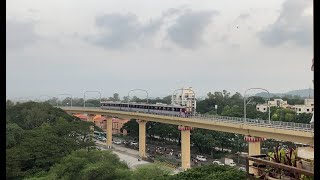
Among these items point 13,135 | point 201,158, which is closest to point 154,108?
point 201,158

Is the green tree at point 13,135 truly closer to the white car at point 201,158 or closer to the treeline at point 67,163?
the treeline at point 67,163

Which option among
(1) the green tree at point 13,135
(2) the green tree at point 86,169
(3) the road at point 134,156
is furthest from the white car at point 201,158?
(1) the green tree at point 13,135

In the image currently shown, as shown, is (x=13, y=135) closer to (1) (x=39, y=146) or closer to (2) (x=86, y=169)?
(1) (x=39, y=146)

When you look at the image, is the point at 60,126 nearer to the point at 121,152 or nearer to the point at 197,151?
the point at 121,152

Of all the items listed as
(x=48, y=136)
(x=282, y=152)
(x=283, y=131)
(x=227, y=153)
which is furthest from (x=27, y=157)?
(x=227, y=153)

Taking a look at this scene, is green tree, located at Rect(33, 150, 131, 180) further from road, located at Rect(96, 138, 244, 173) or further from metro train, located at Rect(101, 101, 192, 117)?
metro train, located at Rect(101, 101, 192, 117)

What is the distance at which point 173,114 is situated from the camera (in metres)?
38.4

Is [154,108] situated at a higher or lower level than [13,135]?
higher

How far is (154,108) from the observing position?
42594mm

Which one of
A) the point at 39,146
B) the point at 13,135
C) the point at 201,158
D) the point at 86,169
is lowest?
the point at 201,158

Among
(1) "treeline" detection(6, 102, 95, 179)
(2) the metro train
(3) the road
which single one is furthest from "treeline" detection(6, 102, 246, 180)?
(2) the metro train

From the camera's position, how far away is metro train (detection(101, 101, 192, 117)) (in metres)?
36.5

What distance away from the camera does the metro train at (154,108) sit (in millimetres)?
36469

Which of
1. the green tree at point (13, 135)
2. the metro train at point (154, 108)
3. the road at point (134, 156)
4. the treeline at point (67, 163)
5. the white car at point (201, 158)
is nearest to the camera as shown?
the treeline at point (67, 163)
